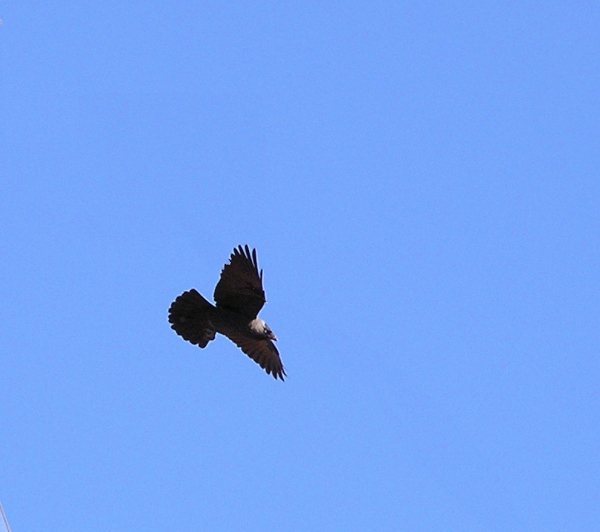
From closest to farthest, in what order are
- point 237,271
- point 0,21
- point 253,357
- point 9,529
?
point 9,529
point 237,271
point 253,357
point 0,21

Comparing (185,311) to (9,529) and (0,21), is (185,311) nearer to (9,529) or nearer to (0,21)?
(9,529)

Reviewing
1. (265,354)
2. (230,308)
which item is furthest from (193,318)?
(265,354)

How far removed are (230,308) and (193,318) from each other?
74 cm

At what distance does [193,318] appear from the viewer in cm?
1659

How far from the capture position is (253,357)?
60.6 ft

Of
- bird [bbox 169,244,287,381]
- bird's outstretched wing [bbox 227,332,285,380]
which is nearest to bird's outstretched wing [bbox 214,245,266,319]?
bird [bbox 169,244,287,381]

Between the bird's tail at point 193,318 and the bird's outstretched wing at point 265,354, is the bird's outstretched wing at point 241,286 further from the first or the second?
the bird's outstretched wing at point 265,354

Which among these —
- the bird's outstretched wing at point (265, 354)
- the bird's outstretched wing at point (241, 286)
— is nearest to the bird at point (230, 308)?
the bird's outstretched wing at point (241, 286)

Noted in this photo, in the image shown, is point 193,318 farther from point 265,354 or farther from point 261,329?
point 265,354

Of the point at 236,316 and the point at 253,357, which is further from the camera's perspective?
the point at 253,357

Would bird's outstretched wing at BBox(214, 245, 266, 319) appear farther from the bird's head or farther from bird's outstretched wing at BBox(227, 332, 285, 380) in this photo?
bird's outstretched wing at BBox(227, 332, 285, 380)

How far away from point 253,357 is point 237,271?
327 cm

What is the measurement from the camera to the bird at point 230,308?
1568cm

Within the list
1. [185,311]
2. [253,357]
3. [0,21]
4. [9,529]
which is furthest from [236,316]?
[0,21]
